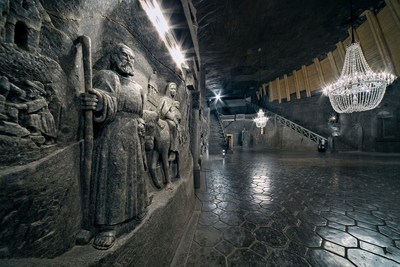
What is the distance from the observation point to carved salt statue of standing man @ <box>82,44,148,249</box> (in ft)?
4.65

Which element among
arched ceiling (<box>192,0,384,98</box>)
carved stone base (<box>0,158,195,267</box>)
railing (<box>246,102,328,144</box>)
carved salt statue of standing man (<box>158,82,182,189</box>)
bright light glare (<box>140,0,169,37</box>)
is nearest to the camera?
carved stone base (<box>0,158,195,267</box>)

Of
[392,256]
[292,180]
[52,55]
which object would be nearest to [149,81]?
[52,55]

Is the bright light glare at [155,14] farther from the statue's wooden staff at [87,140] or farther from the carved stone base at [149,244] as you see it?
the carved stone base at [149,244]

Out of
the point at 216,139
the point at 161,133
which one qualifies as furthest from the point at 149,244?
the point at 216,139

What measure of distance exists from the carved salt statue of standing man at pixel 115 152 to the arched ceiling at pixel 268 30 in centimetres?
638

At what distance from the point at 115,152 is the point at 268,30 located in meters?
11.0

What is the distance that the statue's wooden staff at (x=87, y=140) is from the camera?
1.37 m

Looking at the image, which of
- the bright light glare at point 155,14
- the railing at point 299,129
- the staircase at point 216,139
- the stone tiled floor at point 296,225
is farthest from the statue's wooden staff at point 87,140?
the railing at point 299,129

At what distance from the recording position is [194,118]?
493 cm

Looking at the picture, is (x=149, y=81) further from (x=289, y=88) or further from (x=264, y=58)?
(x=289, y=88)

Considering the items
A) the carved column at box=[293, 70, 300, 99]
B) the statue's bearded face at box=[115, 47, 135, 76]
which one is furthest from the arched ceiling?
the statue's bearded face at box=[115, 47, 135, 76]

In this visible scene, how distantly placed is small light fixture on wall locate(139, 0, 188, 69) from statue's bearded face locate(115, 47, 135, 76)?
0.95 metres

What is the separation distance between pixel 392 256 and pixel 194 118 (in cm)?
463

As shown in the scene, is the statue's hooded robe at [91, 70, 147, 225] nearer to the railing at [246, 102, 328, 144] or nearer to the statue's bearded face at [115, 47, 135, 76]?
the statue's bearded face at [115, 47, 135, 76]
